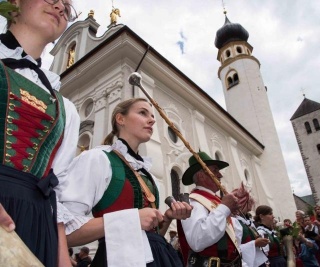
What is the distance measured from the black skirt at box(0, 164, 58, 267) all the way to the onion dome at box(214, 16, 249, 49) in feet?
94.9

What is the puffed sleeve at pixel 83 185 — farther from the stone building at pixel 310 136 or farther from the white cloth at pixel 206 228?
the stone building at pixel 310 136

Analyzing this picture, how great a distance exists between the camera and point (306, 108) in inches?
1773

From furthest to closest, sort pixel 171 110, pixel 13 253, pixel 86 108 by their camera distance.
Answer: pixel 171 110
pixel 86 108
pixel 13 253

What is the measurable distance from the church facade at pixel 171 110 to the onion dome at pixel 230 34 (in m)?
5.02

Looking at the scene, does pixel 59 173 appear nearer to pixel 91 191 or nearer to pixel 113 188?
pixel 91 191

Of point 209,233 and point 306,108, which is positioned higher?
point 306,108

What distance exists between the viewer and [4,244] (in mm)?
714

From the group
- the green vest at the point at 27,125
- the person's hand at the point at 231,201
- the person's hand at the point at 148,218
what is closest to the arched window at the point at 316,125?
the person's hand at the point at 231,201

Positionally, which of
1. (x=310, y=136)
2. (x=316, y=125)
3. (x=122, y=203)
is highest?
(x=316, y=125)

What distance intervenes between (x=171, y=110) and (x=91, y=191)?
11.6 meters

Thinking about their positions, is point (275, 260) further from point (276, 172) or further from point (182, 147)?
point (276, 172)

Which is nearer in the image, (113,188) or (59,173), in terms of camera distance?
(59,173)

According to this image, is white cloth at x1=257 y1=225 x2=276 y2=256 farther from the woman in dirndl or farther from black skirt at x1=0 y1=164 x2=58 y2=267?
black skirt at x1=0 y1=164 x2=58 y2=267

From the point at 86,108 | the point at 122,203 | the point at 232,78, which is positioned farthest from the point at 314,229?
the point at 232,78
